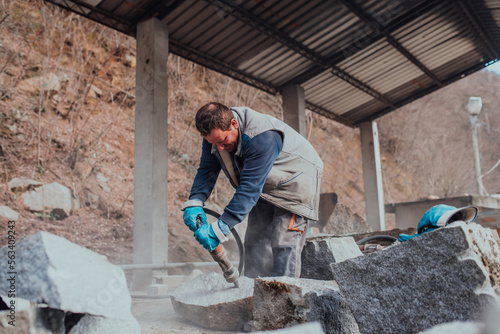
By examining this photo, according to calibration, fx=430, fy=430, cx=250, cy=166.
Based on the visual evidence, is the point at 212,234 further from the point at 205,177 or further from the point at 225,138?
the point at 205,177

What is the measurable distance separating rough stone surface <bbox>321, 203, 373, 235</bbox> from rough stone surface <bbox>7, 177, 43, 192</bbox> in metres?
5.78

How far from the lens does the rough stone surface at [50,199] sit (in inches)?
313

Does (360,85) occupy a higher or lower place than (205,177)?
higher

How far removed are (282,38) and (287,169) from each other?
4377 mm

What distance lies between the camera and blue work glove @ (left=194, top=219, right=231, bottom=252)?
279cm

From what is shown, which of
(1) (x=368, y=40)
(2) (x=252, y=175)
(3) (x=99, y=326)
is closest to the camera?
(3) (x=99, y=326)

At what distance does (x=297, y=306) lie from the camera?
257 cm

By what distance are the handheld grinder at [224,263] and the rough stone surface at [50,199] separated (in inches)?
236

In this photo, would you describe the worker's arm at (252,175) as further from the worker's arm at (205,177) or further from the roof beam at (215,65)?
the roof beam at (215,65)

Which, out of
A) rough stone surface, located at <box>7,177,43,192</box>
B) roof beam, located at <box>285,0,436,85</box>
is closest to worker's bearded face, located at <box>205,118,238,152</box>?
roof beam, located at <box>285,0,436,85</box>

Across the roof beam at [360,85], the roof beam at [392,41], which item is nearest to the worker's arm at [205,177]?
the roof beam at [392,41]

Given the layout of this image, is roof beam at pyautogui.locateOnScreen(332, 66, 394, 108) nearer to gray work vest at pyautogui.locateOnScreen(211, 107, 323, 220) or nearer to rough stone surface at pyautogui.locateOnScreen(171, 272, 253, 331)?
gray work vest at pyautogui.locateOnScreen(211, 107, 323, 220)

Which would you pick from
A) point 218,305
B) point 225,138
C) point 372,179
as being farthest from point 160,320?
point 372,179

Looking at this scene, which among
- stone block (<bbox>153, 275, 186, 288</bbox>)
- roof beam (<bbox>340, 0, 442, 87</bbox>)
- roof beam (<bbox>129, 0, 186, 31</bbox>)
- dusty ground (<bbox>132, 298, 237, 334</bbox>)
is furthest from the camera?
roof beam (<bbox>340, 0, 442, 87</bbox>)
